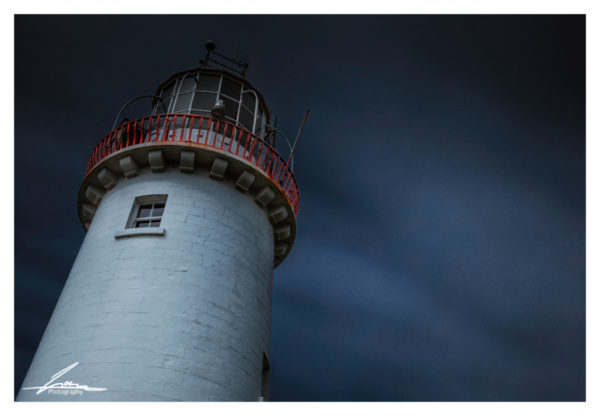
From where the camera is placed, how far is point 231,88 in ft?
49.1

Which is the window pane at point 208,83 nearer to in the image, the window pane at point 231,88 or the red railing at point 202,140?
the window pane at point 231,88

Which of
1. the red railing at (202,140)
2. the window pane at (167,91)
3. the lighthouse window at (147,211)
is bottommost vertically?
the lighthouse window at (147,211)

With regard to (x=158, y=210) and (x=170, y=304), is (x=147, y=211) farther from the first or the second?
(x=170, y=304)

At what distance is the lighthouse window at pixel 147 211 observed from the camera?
11.6 meters

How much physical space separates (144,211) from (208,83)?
5243 mm

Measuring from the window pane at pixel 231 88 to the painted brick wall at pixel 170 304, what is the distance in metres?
3.96

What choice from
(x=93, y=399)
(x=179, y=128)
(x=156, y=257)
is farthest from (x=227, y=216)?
(x=93, y=399)

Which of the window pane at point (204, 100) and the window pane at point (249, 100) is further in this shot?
the window pane at point (249, 100)

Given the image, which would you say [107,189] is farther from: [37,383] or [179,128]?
[37,383]

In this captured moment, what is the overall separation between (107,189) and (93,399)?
249 inches

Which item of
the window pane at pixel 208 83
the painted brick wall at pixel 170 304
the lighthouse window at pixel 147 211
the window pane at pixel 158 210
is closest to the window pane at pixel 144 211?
the lighthouse window at pixel 147 211

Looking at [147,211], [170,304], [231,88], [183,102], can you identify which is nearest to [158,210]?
[147,211]

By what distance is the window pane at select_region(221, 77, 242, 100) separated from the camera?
14802 mm
